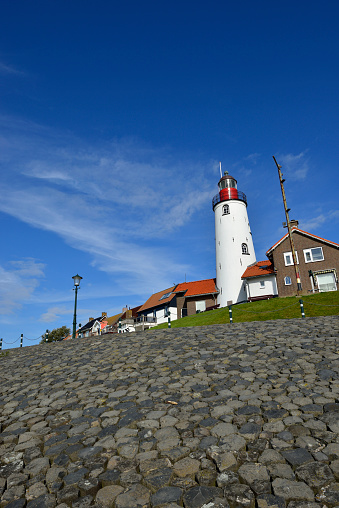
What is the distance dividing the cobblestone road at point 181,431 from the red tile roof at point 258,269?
82.7 feet

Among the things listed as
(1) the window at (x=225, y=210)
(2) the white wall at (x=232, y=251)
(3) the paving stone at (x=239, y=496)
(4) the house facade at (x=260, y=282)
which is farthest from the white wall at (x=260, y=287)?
(3) the paving stone at (x=239, y=496)

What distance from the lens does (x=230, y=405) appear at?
6234mm

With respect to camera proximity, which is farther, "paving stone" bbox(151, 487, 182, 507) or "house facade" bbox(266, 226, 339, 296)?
"house facade" bbox(266, 226, 339, 296)

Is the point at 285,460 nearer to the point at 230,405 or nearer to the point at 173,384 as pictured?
the point at 230,405

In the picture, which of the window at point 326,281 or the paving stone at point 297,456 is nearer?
the paving stone at point 297,456

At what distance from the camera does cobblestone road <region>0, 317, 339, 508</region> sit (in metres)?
4.03

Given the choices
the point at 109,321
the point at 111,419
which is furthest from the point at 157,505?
the point at 109,321

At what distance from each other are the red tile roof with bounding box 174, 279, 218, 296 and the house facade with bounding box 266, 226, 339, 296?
30.8 feet

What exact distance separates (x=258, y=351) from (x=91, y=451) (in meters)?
6.18

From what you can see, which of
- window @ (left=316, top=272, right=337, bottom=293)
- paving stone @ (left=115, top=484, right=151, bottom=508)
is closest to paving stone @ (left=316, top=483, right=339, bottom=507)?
paving stone @ (left=115, top=484, right=151, bottom=508)

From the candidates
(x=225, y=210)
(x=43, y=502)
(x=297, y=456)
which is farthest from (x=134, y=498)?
(x=225, y=210)

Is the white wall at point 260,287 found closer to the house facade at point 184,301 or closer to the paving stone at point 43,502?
the house facade at point 184,301

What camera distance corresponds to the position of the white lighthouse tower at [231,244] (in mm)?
37594

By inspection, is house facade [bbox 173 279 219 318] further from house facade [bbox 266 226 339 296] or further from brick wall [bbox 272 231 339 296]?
house facade [bbox 266 226 339 296]
